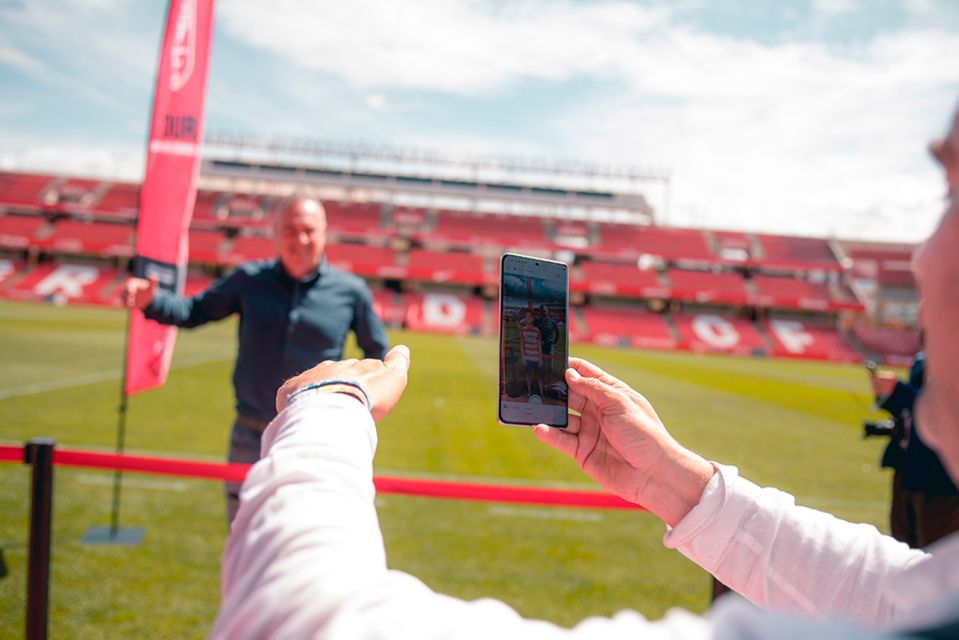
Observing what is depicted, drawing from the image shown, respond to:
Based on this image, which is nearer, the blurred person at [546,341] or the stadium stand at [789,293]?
the blurred person at [546,341]

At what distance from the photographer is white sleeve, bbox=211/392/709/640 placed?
619 millimetres

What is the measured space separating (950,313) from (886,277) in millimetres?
65740

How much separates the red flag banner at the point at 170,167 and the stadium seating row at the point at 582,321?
33071 millimetres

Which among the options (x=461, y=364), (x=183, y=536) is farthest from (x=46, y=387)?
(x=461, y=364)

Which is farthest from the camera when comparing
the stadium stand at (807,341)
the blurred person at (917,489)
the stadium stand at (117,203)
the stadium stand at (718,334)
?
the stadium stand at (117,203)

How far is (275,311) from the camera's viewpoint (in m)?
3.44

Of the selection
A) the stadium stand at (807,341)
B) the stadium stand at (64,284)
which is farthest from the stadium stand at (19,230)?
the stadium stand at (807,341)

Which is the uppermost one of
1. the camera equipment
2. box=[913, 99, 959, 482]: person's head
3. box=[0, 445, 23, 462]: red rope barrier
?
box=[913, 99, 959, 482]: person's head

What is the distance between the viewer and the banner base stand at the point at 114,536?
4660 millimetres

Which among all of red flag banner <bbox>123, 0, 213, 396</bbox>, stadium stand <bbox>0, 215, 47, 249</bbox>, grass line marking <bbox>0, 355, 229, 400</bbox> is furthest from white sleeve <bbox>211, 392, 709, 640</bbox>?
stadium stand <bbox>0, 215, 47, 249</bbox>

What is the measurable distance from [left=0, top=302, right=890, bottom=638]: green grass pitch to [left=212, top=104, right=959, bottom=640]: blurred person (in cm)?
316

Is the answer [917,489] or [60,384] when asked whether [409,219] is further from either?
[917,489]

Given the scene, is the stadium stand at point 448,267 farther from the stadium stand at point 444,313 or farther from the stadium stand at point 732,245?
the stadium stand at point 732,245

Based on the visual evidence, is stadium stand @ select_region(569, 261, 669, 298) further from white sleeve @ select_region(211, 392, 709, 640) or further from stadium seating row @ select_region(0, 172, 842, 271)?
white sleeve @ select_region(211, 392, 709, 640)
